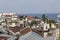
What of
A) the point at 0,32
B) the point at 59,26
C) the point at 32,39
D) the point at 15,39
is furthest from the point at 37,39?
the point at 0,32

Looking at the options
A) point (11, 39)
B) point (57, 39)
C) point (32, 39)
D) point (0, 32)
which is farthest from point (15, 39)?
point (0, 32)

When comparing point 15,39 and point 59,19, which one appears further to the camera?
point 59,19

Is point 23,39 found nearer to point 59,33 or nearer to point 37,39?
point 37,39

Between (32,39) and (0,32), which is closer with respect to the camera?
(32,39)

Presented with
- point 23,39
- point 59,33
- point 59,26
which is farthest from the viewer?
point 59,26

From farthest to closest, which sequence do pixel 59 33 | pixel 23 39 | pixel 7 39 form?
pixel 59 33 → pixel 7 39 → pixel 23 39

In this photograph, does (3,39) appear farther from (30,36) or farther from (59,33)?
(59,33)

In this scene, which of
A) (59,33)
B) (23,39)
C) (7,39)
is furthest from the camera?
(59,33)

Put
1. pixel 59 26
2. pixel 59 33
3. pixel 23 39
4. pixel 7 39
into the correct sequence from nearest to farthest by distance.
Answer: pixel 23 39 → pixel 7 39 → pixel 59 33 → pixel 59 26
